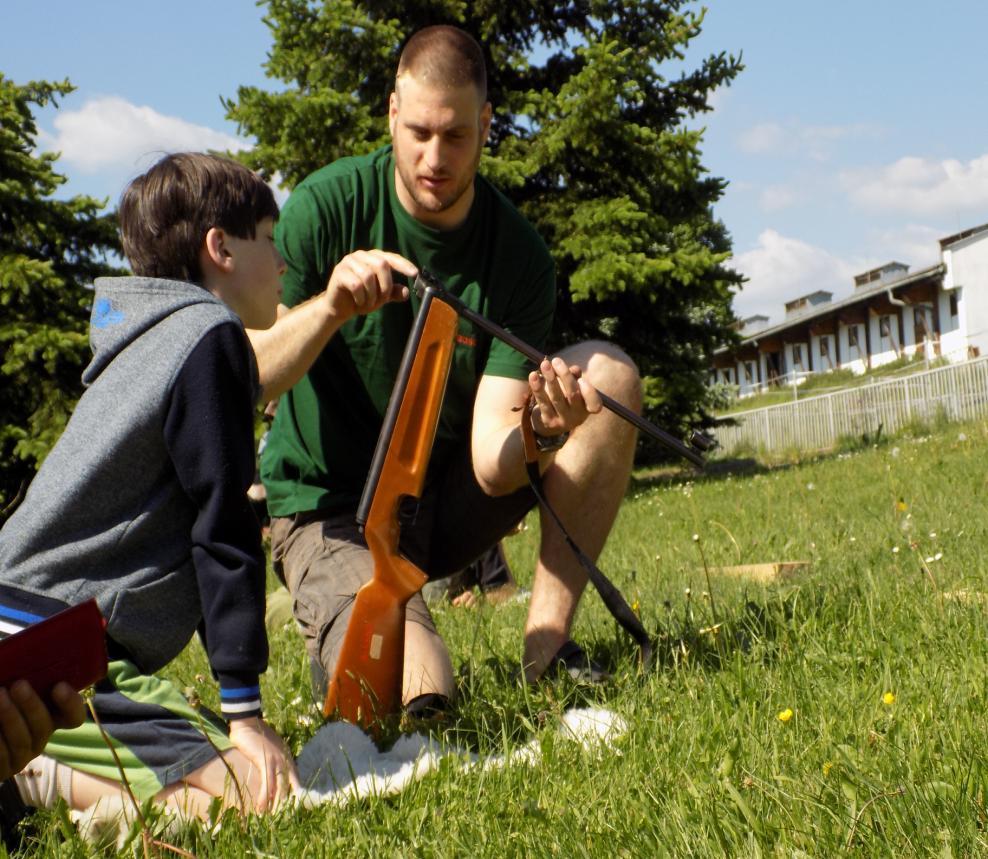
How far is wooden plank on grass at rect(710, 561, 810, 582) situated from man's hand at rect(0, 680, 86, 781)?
9.73ft

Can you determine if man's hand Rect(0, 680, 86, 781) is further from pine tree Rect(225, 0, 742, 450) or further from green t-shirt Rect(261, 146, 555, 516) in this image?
pine tree Rect(225, 0, 742, 450)

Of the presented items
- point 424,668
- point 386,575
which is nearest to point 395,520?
point 386,575

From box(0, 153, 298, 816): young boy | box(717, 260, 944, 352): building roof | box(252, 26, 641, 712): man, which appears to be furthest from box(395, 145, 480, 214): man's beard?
box(717, 260, 944, 352): building roof

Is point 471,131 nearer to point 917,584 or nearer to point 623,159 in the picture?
point 917,584

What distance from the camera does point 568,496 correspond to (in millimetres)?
3539

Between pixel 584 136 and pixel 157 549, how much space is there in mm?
13055

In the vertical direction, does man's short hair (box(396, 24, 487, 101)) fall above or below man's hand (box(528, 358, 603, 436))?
above

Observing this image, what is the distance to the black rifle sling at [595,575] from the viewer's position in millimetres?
3051

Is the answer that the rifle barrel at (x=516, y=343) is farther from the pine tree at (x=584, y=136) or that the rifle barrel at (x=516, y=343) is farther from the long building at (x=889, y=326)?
the long building at (x=889, y=326)

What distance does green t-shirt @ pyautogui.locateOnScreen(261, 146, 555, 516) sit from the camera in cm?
379

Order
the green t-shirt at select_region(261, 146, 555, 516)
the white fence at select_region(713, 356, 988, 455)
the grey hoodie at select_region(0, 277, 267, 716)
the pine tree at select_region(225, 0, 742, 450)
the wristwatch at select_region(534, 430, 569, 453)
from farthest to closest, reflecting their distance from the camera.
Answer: the white fence at select_region(713, 356, 988, 455) < the pine tree at select_region(225, 0, 742, 450) < the green t-shirt at select_region(261, 146, 555, 516) < the wristwatch at select_region(534, 430, 569, 453) < the grey hoodie at select_region(0, 277, 267, 716)

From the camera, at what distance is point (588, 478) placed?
3547 millimetres

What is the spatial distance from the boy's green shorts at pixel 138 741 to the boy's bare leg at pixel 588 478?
4.38 ft

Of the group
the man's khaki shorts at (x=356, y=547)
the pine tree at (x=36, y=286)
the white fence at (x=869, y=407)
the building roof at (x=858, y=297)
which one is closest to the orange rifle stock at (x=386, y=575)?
the man's khaki shorts at (x=356, y=547)
